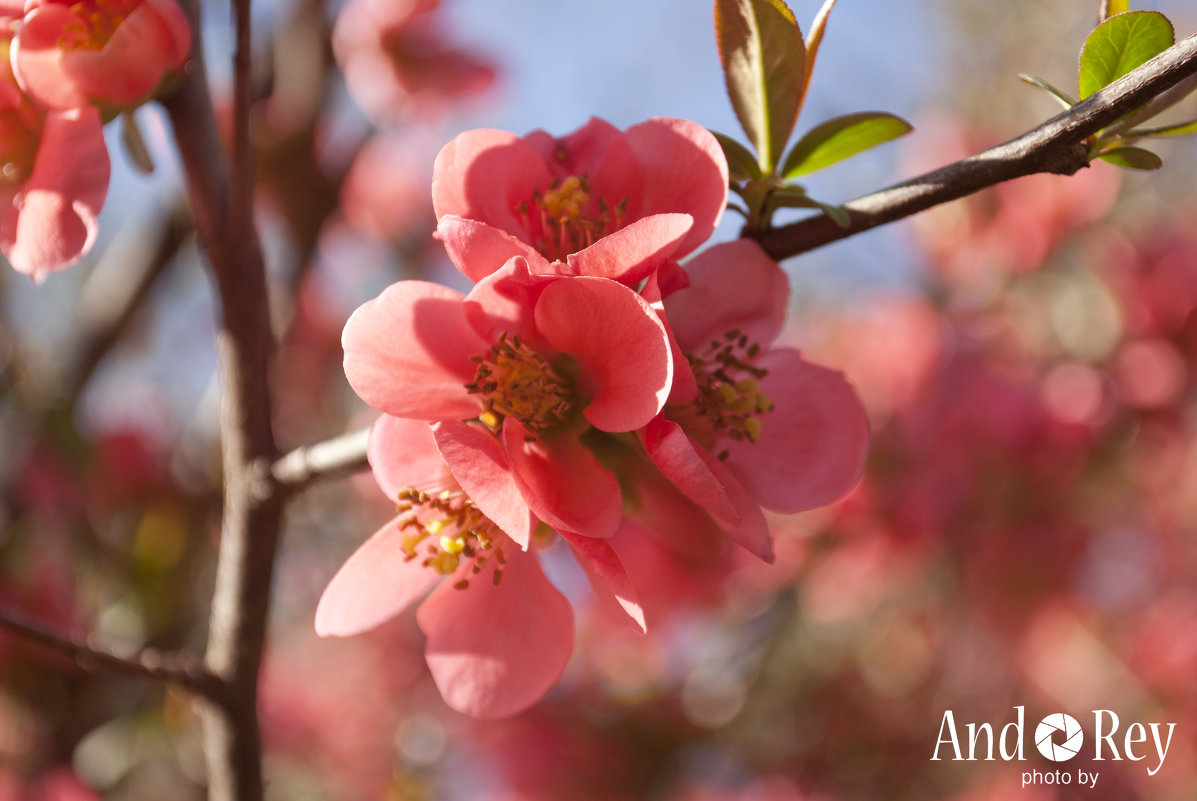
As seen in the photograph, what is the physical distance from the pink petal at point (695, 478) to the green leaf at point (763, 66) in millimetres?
247

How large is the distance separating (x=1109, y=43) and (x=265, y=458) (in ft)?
2.34

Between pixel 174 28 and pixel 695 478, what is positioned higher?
pixel 174 28

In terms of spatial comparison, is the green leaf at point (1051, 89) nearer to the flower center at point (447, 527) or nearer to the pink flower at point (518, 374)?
the pink flower at point (518, 374)

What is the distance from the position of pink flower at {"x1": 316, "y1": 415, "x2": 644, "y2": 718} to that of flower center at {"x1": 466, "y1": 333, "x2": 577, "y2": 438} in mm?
74

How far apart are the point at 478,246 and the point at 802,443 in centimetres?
31

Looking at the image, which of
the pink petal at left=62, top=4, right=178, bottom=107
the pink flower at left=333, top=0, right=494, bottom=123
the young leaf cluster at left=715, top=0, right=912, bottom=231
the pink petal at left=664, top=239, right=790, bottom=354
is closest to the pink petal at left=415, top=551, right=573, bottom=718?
the pink petal at left=664, top=239, right=790, bottom=354

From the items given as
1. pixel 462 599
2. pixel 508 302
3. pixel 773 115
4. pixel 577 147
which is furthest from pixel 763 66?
pixel 462 599

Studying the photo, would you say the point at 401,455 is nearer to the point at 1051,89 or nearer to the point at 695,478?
the point at 695,478

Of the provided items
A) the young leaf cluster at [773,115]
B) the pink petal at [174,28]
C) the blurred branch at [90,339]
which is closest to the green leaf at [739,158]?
the young leaf cluster at [773,115]

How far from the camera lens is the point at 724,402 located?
67 cm

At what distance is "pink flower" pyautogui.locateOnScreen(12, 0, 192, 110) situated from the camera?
0.65 m

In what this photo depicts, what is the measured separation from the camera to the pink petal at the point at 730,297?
2.16 feet

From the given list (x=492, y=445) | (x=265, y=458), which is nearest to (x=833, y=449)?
(x=492, y=445)

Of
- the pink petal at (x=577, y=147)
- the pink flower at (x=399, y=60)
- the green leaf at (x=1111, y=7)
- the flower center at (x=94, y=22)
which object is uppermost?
the pink flower at (x=399, y=60)
